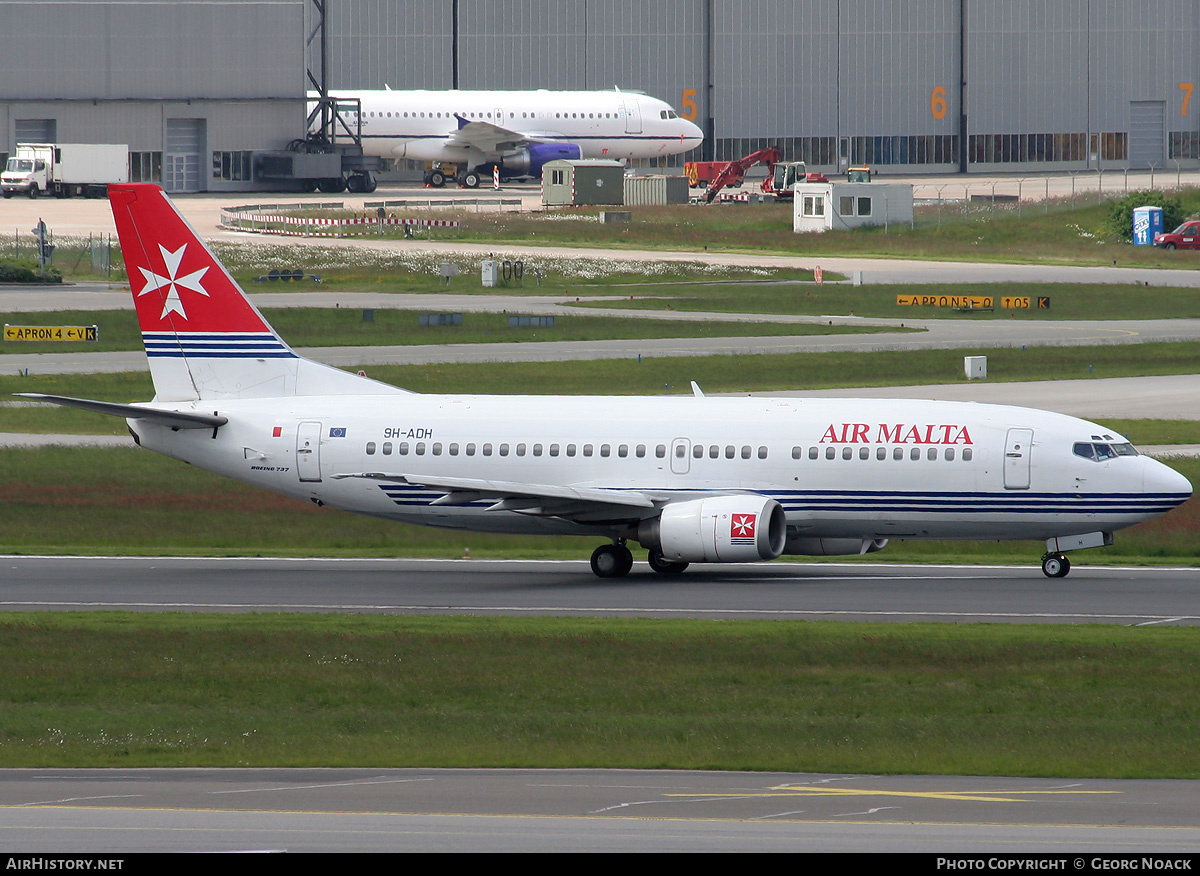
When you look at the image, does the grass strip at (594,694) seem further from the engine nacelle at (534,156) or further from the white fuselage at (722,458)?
the engine nacelle at (534,156)

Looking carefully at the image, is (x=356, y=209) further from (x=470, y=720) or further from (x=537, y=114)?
(x=470, y=720)

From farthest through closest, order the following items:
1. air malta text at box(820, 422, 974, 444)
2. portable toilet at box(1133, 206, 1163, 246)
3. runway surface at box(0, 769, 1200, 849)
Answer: portable toilet at box(1133, 206, 1163, 246) < air malta text at box(820, 422, 974, 444) < runway surface at box(0, 769, 1200, 849)

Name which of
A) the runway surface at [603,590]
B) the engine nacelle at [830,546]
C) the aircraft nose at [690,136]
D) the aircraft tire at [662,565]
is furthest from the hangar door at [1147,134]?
the aircraft tire at [662,565]

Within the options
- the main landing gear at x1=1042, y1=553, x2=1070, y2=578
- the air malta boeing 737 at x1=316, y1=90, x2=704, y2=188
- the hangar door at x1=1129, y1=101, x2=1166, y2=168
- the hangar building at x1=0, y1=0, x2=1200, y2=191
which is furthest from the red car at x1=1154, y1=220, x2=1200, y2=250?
the main landing gear at x1=1042, y1=553, x2=1070, y2=578

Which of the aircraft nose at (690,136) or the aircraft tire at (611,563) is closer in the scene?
the aircraft tire at (611,563)

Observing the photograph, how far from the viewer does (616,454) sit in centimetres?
3675

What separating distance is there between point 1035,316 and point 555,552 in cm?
4582

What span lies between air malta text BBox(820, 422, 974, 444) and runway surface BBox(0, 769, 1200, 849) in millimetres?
15782

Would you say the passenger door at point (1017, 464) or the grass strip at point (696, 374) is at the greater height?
the grass strip at point (696, 374)

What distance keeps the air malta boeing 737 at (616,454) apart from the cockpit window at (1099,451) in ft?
0.15

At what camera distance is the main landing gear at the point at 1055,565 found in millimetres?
35562

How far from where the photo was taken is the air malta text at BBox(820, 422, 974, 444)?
35531mm

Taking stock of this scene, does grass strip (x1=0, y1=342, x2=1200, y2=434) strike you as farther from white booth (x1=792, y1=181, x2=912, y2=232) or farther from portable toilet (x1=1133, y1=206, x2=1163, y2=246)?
white booth (x1=792, y1=181, x2=912, y2=232)

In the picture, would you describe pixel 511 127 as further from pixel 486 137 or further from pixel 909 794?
pixel 909 794
